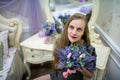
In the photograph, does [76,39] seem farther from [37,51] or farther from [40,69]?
[40,69]

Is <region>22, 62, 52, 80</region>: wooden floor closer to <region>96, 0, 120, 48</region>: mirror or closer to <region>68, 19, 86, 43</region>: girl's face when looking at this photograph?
<region>96, 0, 120, 48</region>: mirror

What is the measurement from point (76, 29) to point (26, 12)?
1.08 meters

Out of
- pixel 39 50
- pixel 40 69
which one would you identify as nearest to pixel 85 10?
pixel 39 50

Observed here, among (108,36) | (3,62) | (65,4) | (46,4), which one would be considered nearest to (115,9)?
(108,36)

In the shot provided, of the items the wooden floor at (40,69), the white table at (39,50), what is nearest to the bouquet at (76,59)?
the white table at (39,50)

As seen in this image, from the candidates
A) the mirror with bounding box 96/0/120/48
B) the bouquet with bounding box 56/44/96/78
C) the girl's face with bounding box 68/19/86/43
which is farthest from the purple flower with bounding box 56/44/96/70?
the mirror with bounding box 96/0/120/48

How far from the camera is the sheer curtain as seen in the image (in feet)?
6.65

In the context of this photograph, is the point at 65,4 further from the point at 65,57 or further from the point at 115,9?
the point at 65,57

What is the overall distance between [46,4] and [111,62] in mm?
984

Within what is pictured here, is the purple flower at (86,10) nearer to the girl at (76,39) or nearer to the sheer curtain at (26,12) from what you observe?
the sheer curtain at (26,12)

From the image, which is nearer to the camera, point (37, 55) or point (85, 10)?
point (37, 55)

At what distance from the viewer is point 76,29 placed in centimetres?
120

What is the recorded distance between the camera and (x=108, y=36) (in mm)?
1885

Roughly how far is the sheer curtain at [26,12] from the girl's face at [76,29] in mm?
927
